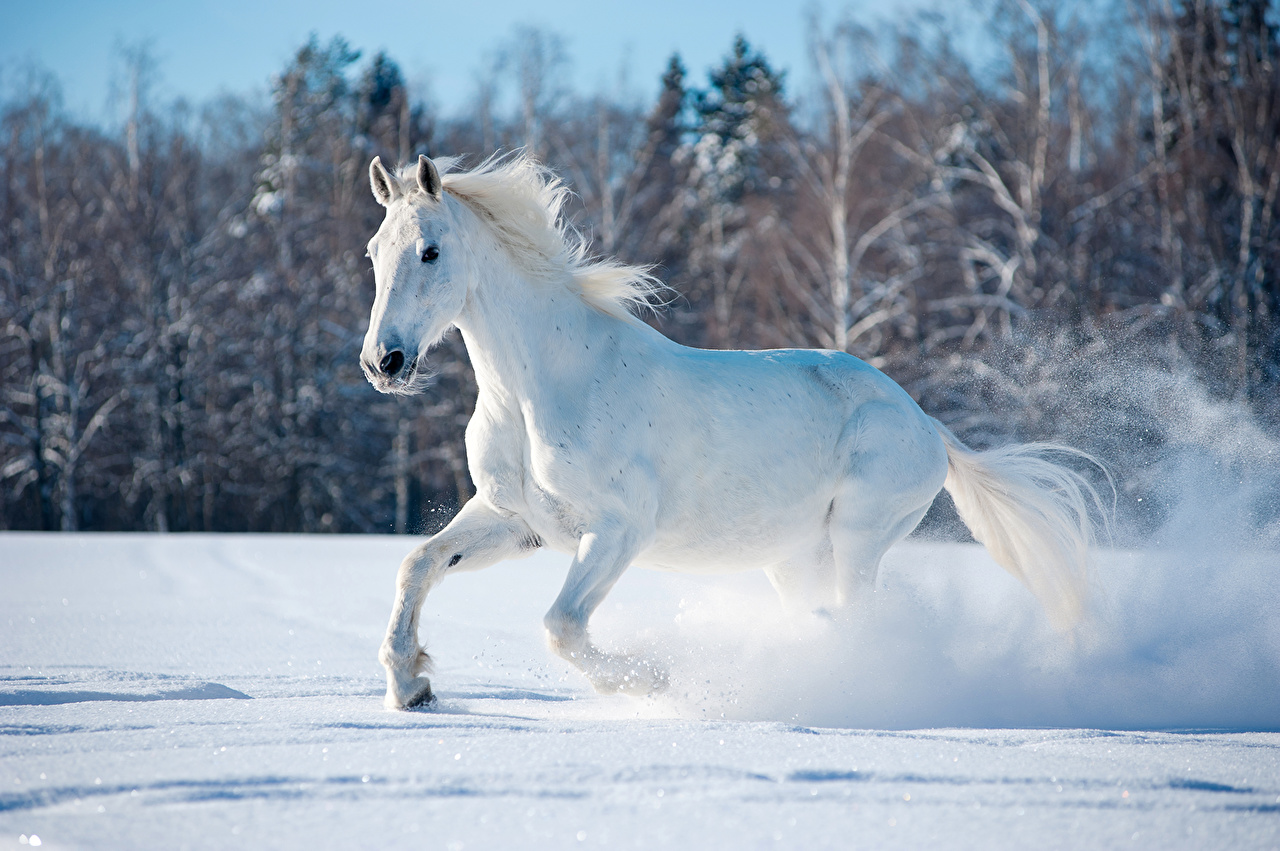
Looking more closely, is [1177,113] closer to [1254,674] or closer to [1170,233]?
[1170,233]

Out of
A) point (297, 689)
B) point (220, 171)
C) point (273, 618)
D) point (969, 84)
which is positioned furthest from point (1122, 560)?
point (220, 171)

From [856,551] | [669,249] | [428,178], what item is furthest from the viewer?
[669,249]

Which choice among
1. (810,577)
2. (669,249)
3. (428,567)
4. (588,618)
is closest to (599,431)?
(588,618)

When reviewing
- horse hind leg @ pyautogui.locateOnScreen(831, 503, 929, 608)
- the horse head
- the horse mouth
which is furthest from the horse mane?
horse hind leg @ pyautogui.locateOnScreen(831, 503, 929, 608)

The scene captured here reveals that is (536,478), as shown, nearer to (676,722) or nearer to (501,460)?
(501,460)

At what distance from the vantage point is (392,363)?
9.42 ft

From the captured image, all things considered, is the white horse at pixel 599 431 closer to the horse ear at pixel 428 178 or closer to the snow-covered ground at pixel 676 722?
the horse ear at pixel 428 178

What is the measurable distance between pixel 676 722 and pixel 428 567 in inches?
39.3

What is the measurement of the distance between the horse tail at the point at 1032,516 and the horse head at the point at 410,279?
2.45 m

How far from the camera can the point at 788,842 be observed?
1692 mm

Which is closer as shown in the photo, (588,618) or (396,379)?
(396,379)

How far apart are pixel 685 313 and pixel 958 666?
1859 cm

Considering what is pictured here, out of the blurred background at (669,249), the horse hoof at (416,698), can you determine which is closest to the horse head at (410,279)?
the horse hoof at (416,698)

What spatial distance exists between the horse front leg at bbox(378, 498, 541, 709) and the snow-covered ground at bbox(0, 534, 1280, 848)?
0.50 ft
